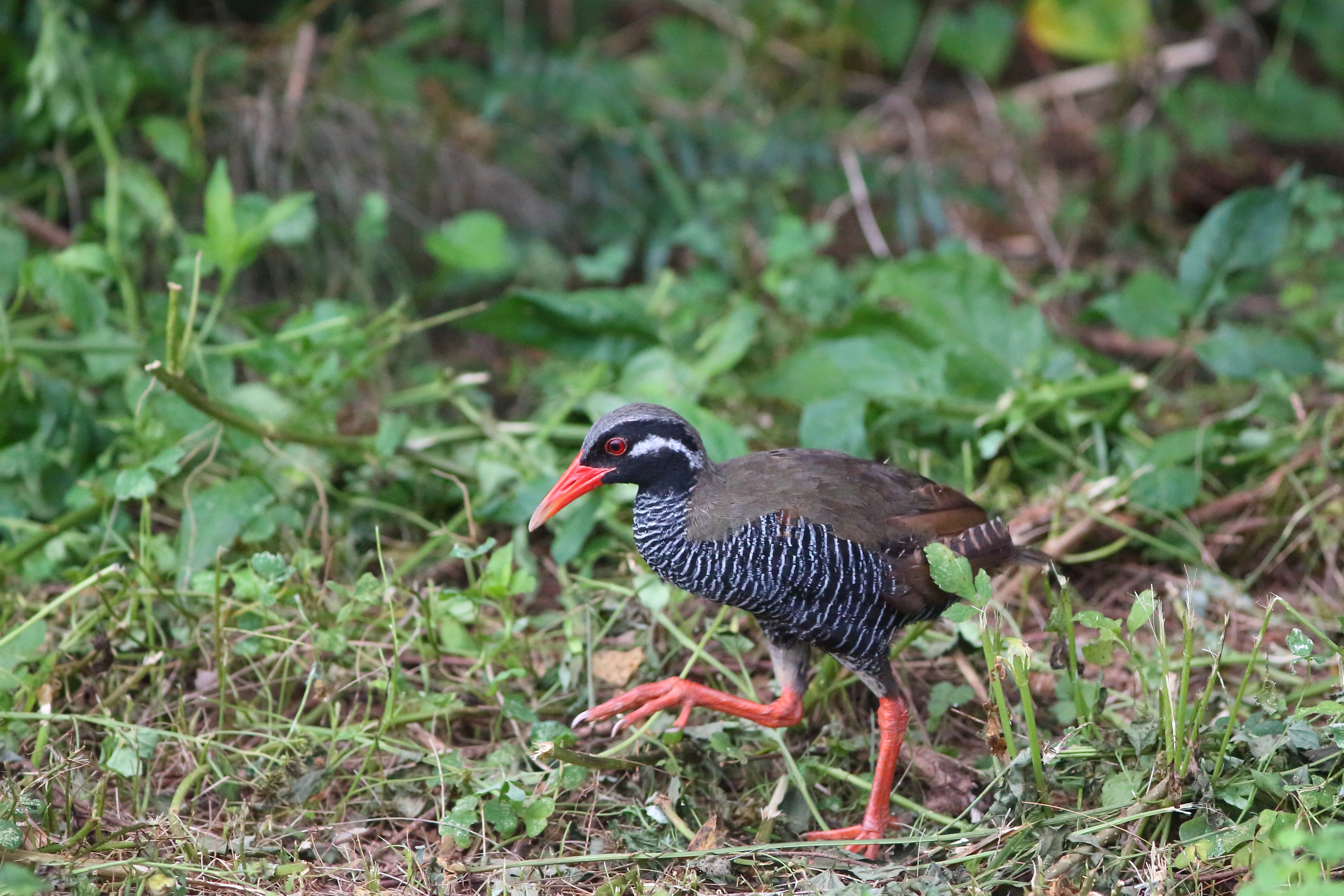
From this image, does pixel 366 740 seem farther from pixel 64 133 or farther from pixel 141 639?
pixel 64 133

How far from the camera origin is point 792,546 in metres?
3.58

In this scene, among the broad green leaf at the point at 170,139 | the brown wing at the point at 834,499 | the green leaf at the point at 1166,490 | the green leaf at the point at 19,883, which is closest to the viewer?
the green leaf at the point at 19,883

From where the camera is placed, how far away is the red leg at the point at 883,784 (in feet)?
12.1

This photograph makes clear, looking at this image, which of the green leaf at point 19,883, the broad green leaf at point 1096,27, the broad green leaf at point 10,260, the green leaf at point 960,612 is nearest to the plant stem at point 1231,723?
the green leaf at point 960,612

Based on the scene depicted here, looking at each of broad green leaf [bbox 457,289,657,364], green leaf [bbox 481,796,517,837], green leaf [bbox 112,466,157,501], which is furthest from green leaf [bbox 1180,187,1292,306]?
green leaf [bbox 112,466,157,501]

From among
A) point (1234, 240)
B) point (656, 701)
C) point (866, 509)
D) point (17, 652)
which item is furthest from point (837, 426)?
point (17, 652)

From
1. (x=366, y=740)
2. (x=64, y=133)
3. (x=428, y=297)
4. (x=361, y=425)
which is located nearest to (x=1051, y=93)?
(x=428, y=297)

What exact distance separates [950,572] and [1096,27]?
19.9 ft

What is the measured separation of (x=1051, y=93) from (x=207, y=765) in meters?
6.91

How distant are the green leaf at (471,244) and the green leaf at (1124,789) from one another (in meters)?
3.42

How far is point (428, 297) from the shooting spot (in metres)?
6.28

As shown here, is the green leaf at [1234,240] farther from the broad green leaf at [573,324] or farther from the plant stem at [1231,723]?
the plant stem at [1231,723]

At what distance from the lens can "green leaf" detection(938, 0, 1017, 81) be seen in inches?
326

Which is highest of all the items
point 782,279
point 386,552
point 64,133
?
point 64,133
